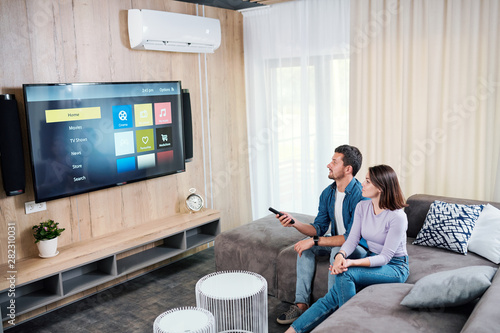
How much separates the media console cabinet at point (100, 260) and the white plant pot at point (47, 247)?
0.14 ft

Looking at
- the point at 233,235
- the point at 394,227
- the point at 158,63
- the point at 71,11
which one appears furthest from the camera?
the point at 158,63

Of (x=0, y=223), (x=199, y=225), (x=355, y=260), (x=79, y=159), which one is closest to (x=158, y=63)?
(x=79, y=159)

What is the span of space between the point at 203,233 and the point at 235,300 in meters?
2.13

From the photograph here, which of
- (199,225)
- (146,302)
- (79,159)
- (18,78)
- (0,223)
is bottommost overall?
(146,302)

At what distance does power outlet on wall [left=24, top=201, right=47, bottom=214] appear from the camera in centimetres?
343

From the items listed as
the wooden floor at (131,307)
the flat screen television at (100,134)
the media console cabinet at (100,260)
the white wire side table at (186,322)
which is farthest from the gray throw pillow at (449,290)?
the flat screen television at (100,134)

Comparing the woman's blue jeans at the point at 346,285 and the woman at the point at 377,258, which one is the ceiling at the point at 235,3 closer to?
the woman at the point at 377,258

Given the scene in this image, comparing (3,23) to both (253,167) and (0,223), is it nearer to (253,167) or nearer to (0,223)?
(0,223)

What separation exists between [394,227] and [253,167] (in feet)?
9.08

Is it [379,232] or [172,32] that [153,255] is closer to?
[172,32]

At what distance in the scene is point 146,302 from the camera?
368 centimetres

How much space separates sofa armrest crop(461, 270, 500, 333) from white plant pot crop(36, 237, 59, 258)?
275cm

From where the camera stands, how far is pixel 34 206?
3.48m

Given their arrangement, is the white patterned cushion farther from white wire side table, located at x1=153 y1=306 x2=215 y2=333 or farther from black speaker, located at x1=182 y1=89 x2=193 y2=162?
black speaker, located at x1=182 y1=89 x2=193 y2=162
